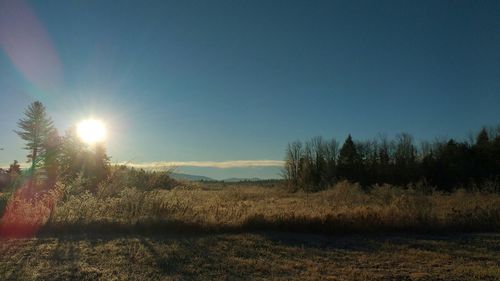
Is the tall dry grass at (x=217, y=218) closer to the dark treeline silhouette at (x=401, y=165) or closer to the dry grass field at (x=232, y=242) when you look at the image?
the dry grass field at (x=232, y=242)

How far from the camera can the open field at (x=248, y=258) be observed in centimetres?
710

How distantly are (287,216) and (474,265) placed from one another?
5.42m

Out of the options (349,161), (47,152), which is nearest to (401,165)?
(349,161)

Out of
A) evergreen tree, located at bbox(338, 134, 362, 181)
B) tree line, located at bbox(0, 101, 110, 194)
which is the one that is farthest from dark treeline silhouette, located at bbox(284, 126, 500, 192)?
tree line, located at bbox(0, 101, 110, 194)

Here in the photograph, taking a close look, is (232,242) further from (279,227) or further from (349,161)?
(349,161)

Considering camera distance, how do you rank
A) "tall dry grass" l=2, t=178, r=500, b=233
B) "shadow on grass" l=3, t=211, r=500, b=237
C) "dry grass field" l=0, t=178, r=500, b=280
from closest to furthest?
"dry grass field" l=0, t=178, r=500, b=280, "shadow on grass" l=3, t=211, r=500, b=237, "tall dry grass" l=2, t=178, r=500, b=233

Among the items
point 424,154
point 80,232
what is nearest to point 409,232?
point 80,232

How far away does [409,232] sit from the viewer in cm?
1224

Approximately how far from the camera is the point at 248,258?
27.5 ft

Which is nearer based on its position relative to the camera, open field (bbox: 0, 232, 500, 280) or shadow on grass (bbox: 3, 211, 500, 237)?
open field (bbox: 0, 232, 500, 280)

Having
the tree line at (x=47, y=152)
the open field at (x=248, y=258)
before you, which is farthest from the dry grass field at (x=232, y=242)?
the tree line at (x=47, y=152)

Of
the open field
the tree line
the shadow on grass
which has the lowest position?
the open field

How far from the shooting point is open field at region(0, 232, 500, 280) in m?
7.10

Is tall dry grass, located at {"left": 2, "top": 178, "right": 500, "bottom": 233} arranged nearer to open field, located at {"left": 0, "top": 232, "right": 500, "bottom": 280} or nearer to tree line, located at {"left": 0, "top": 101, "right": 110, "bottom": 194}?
open field, located at {"left": 0, "top": 232, "right": 500, "bottom": 280}
